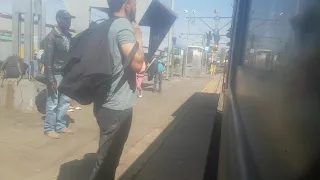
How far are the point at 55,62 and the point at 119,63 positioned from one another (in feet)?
8.53

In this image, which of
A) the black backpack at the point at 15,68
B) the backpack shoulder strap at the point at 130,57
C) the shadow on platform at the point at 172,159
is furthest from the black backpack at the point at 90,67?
the black backpack at the point at 15,68

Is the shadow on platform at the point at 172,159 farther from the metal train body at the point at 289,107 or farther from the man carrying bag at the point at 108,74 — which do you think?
the metal train body at the point at 289,107

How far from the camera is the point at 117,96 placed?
250 centimetres

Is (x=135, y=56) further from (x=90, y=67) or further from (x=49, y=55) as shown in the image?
(x=49, y=55)

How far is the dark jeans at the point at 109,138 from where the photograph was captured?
97.9 inches

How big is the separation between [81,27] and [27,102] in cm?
175

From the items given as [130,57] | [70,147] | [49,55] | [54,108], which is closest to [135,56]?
[130,57]

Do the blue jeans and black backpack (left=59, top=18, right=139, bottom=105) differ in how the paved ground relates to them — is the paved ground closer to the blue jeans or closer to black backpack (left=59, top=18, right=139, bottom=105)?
the blue jeans

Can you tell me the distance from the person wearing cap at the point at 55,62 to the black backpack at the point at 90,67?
7.60 ft

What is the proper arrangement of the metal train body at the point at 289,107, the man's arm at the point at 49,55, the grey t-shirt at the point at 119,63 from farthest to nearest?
1. the man's arm at the point at 49,55
2. the grey t-shirt at the point at 119,63
3. the metal train body at the point at 289,107

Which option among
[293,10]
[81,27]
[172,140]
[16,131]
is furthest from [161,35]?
[293,10]

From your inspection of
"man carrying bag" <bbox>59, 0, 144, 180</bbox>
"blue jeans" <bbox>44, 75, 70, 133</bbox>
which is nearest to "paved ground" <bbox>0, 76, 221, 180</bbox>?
"blue jeans" <bbox>44, 75, 70, 133</bbox>

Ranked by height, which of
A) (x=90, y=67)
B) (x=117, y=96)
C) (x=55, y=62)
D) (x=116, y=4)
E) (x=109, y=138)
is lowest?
(x=109, y=138)

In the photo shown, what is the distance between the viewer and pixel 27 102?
21.5ft
